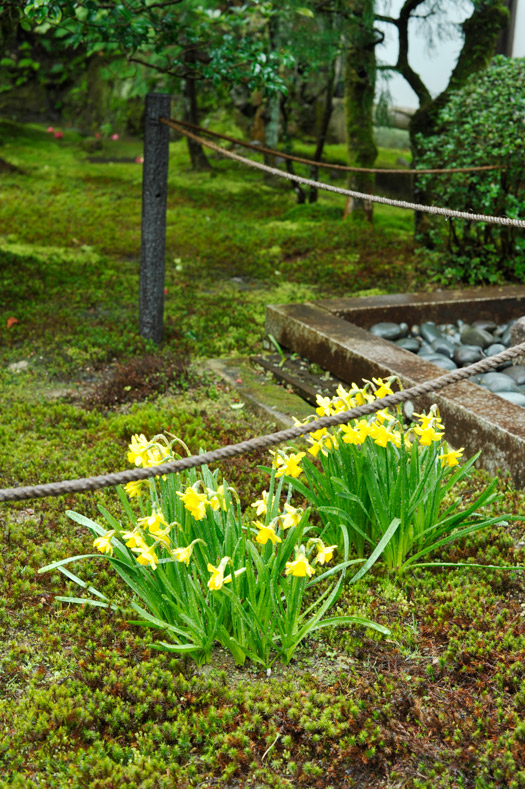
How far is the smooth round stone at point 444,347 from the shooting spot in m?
4.88

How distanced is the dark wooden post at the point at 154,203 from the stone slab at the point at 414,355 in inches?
30.8

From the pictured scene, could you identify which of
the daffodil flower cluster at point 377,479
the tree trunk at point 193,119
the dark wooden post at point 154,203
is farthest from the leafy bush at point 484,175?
the tree trunk at point 193,119

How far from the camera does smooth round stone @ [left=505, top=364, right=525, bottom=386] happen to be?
14.8 ft

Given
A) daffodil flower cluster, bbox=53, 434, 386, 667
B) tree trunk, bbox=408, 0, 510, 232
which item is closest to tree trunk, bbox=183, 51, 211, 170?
tree trunk, bbox=408, 0, 510, 232

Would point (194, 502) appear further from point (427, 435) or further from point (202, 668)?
point (427, 435)

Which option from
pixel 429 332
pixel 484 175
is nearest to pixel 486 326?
pixel 429 332

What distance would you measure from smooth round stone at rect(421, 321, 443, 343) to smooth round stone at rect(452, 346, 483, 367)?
1.03ft

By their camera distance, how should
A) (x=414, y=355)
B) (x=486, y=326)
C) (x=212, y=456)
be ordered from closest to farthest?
(x=212, y=456)
(x=414, y=355)
(x=486, y=326)

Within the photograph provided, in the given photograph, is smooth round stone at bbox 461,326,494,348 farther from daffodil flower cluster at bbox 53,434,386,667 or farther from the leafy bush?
daffodil flower cluster at bbox 53,434,386,667

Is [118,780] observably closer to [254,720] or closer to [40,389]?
[254,720]

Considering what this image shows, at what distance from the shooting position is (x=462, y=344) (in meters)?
5.06

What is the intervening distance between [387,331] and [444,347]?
0.39 metres

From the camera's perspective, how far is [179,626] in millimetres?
2393

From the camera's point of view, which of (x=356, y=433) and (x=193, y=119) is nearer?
(x=356, y=433)
